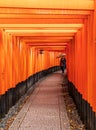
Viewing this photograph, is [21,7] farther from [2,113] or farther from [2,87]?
[2,113]

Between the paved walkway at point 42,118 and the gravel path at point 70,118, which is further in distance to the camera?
the gravel path at point 70,118

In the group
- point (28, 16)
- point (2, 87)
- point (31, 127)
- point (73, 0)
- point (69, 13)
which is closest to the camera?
point (73, 0)

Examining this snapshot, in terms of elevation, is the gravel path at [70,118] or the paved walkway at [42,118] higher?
the paved walkway at [42,118]

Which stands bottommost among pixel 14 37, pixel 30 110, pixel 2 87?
pixel 30 110

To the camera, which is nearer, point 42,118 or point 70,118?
point 42,118

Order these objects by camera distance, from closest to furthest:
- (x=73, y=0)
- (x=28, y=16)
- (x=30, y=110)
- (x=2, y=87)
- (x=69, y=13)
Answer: (x=73, y=0) < (x=69, y=13) < (x=28, y=16) < (x=2, y=87) < (x=30, y=110)

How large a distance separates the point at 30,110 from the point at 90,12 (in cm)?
617

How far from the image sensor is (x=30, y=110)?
13500 mm

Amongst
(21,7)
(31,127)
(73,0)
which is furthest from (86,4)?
(31,127)

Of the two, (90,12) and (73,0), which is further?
(90,12)

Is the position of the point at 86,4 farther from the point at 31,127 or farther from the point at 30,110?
the point at 30,110

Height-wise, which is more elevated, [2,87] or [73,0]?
[73,0]

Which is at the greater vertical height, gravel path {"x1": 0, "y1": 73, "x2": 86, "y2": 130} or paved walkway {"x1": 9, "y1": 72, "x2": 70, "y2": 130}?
paved walkway {"x1": 9, "y1": 72, "x2": 70, "y2": 130}

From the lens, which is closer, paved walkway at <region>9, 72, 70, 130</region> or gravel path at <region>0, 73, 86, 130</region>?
paved walkway at <region>9, 72, 70, 130</region>
